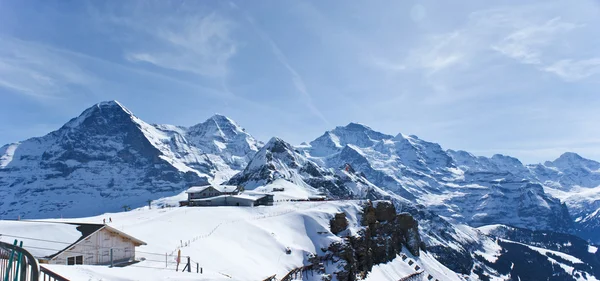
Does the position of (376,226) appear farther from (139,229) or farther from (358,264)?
(139,229)

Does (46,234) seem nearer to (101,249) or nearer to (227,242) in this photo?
(101,249)

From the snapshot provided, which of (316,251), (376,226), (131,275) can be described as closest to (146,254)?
(131,275)

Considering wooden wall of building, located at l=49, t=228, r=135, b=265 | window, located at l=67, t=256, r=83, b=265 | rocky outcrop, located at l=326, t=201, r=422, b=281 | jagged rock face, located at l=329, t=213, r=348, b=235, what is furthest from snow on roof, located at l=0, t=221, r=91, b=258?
jagged rock face, located at l=329, t=213, r=348, b=235

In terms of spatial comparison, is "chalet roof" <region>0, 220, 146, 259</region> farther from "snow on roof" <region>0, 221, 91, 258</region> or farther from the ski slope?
the ski slope

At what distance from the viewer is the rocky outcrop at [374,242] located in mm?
70275

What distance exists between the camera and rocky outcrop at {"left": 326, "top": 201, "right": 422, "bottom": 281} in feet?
231

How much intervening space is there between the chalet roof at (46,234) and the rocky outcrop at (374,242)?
1651 inches

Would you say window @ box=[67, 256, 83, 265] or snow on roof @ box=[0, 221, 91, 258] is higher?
snow on roof @ box=[0, 221, 91, 258]

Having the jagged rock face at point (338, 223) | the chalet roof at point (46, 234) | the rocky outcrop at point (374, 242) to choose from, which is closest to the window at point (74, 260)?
the chalet roof at point (46, 234)

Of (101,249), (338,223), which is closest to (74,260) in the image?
(101,249)

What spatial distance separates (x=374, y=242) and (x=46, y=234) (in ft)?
233

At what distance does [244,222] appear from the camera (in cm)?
7131

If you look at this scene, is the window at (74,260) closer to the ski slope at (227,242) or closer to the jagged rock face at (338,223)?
the ski slope at (227,242)

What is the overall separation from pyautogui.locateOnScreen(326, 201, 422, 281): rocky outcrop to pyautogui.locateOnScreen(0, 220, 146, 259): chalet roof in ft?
138
